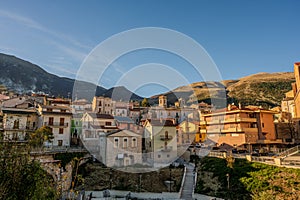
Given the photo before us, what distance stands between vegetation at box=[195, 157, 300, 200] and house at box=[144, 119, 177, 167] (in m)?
8.65

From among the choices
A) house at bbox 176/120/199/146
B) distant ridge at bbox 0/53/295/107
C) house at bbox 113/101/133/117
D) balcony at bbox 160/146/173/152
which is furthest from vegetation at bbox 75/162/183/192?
distant ridge at bbox 0/53/295/107

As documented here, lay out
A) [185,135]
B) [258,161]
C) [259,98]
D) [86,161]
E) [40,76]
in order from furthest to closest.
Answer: [40,76]
[259,98]
[185,135]
[86,161]
[258,161]

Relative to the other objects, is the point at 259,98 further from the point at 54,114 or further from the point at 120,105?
the point at 54,114

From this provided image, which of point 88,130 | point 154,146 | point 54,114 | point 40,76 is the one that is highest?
point 40,76

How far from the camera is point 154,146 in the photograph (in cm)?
3422

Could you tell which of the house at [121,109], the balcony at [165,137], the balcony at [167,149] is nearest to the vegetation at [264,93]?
the house at [121,109]

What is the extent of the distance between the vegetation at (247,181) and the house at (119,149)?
9.99m

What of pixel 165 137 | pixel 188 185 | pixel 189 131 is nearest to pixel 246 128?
pixel 165 137

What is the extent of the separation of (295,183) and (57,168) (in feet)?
74.8

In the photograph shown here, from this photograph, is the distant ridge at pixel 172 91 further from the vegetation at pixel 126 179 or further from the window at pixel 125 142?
the vegetation at pixel 126 179

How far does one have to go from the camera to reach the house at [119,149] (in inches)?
1133

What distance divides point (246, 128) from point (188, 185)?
16.4 m

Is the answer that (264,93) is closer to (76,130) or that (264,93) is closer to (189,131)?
(189,131)

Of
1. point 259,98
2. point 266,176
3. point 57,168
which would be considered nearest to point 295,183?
point 266,176
